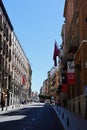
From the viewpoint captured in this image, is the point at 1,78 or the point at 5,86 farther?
the point at 5,86

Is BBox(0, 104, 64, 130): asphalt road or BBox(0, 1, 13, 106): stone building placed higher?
BBox(0, 1, 13, 106): stone building

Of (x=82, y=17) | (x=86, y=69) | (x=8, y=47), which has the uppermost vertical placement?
(x=8, y=47)

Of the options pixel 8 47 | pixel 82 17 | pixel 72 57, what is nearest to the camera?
pixel 82 17

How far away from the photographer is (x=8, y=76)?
3647 inches

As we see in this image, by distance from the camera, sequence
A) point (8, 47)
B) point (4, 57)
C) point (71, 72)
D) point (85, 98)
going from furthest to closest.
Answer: point (8, 47), point (4, 57), point (85, 98), point (71, 72)

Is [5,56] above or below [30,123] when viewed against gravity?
above

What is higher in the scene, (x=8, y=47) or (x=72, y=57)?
(x=8, y=47)

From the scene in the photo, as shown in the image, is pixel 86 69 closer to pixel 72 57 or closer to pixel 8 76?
pixel 72 57

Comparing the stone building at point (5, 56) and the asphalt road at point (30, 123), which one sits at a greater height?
the stone building at point (5, 56)

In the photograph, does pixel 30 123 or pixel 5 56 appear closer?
pixel 30 123

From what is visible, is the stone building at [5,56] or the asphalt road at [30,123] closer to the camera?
the asphalt road at [30,123]

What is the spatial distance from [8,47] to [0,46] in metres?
13.8

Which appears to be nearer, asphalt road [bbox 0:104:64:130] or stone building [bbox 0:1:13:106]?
asphalt road [bbox 0:104:64:130]

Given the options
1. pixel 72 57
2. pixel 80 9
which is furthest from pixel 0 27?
pixel 80 9
